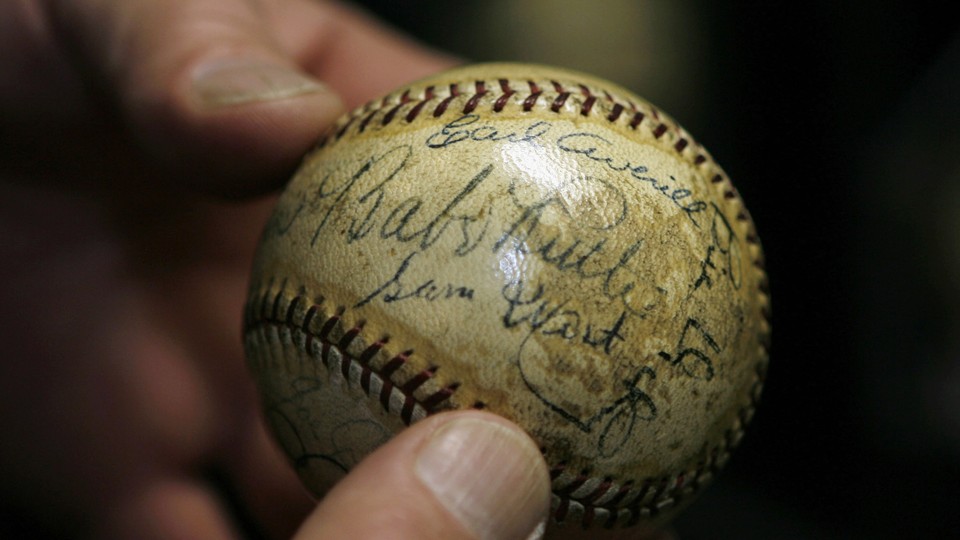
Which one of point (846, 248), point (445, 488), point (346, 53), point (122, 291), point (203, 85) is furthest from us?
point (846, 248)

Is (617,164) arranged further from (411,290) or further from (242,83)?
(242,83)

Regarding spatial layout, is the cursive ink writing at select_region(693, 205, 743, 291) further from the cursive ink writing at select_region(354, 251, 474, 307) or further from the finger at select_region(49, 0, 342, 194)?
the finger at select_region(49, 0, 342, 194)

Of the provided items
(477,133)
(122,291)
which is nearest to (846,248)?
(477,133)

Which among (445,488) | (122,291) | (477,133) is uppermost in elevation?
(477,133)

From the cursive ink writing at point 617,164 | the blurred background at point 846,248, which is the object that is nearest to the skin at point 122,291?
the cursive ink writing at point 617,164

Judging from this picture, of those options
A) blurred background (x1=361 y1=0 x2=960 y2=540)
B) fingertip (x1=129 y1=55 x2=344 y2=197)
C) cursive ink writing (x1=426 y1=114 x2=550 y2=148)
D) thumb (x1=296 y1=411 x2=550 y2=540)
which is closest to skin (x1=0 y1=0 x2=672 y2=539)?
fingertip (x1=129 y1=55 x2=344 y2=197)

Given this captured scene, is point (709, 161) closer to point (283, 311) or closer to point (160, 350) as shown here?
point (283, 311)

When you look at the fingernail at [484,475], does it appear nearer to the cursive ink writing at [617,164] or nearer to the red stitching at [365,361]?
the red stitching at [365,361]

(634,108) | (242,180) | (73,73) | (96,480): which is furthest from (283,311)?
(96,480)
